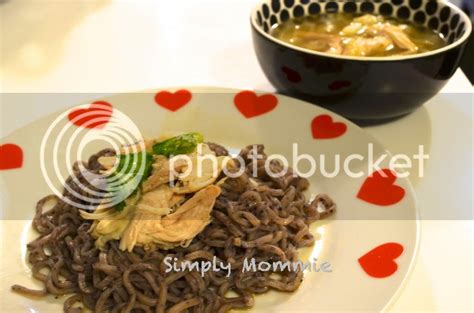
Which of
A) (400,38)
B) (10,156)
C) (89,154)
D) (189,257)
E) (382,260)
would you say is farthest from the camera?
(400,38)

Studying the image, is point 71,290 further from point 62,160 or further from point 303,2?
point 303,2

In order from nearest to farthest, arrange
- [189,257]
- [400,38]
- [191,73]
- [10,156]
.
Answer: [189,257], [10,156], [400,38], [191,73]

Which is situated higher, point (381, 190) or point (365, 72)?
point (365, 72)

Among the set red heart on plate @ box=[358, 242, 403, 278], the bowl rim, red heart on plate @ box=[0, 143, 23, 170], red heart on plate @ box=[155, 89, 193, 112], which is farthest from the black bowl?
red heart on plate @ box=[0, 143, 23, 170]

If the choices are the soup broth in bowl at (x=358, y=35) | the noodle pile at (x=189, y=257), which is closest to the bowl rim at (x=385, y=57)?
the soup broth in bowl at (x=358, y=35)

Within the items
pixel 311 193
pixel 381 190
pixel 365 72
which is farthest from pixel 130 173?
pixel 365 72

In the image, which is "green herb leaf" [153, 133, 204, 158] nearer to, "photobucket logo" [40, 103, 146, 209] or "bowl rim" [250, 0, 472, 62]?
"photobucket logo" [40, 103, 146, 209]

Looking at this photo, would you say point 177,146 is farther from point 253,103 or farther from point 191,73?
point 191,73
